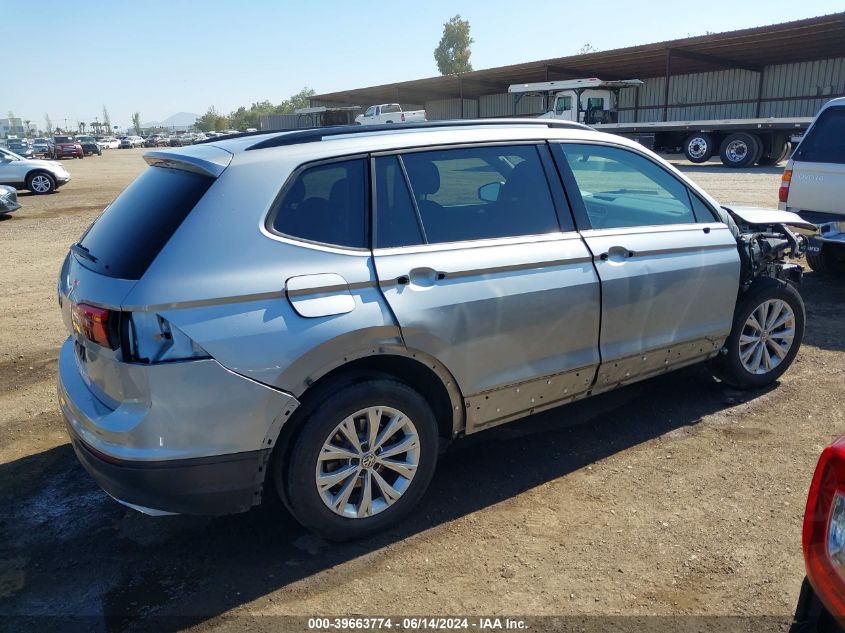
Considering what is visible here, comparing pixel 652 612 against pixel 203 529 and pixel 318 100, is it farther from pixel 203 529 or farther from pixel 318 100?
pixel 318 100

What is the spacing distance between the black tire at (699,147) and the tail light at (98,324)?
1027 inches

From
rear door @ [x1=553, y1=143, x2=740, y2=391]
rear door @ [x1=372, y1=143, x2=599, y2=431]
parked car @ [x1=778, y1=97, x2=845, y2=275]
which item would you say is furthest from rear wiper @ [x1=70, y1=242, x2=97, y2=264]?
parked car @ [x1=778, y1=97, x2=845, y2=275]

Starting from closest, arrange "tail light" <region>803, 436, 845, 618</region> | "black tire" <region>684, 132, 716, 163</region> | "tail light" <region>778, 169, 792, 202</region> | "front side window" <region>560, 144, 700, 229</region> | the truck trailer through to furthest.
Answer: "tail light" <region>803, 436, 845, 618</region> < "front side window" <region>560, 144, 700, 229</region> < "tail light" <region>778, 169, 792, 202</region> < the truck trailer < "black tire" <region>684, 132, 716, 163</region>

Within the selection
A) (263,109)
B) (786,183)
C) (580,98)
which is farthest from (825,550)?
(263,109)

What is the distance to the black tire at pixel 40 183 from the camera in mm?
19969

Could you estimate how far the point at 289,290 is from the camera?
2861 mm

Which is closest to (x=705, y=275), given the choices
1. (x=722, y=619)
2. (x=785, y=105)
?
(x=722, y=619)

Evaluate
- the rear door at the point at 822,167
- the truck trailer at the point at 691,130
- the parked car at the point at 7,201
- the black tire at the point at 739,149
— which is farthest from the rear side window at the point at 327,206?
the black tire at the point at 739,149

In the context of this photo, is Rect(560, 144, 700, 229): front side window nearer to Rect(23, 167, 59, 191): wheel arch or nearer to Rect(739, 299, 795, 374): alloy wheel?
Rect(739, 299, 795, 374): alloy wheel

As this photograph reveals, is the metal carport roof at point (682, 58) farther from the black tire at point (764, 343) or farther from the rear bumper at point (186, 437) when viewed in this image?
the rear bumper at point (186, 437)

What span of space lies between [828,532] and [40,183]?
22.6 m

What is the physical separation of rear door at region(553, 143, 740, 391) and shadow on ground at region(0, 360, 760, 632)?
0.55m

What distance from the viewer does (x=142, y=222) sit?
300 cm

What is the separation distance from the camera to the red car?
1713 mm
